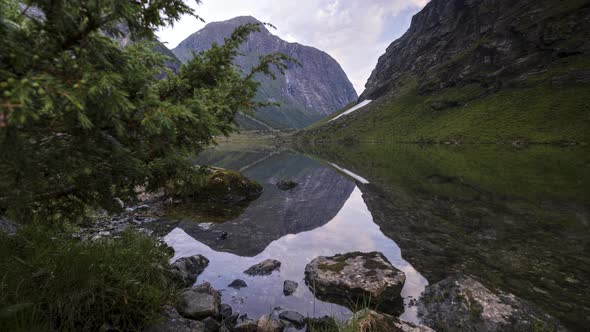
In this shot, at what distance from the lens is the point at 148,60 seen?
5.85 m

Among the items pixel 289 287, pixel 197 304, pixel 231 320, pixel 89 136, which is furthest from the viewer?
pixel 289 287

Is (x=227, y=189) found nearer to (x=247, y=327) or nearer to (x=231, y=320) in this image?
(x=231, y=320)

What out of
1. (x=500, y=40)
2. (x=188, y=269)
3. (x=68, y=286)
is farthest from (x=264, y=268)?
(x=500, y=40)

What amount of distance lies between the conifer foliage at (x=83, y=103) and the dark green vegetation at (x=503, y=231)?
8.79 m

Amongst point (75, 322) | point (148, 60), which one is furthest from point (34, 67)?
point (75, 322)

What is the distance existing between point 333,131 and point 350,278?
502 ft

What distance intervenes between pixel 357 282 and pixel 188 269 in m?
5.06

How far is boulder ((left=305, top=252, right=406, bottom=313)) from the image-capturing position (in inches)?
321

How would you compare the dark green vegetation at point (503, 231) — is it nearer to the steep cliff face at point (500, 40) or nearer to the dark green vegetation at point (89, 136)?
the dark green vegetation at point (89, 136)

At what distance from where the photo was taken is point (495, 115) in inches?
3994

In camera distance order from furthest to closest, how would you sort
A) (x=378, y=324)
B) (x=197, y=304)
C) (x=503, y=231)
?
(x=503, y=231) < (x=197, y=304) < (x=378, y=324)

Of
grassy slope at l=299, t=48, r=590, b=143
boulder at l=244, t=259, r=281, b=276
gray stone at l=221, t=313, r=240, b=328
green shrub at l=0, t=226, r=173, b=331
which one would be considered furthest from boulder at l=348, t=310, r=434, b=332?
grassy slope at l=299, t=48, r=590, b=143

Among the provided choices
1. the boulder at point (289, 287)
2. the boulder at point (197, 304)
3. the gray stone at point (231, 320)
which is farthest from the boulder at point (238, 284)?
the gray stone at point (231, 320)

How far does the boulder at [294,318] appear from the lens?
697cm
